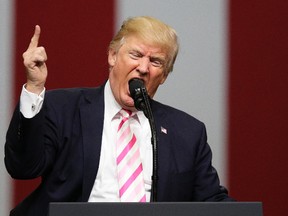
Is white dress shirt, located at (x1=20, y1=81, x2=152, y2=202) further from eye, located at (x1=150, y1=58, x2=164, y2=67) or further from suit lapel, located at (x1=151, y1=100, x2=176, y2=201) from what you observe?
eye, located at (x1=150, y1=58, x2=164, y2=67)

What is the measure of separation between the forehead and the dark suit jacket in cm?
15

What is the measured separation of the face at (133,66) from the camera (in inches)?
82.7

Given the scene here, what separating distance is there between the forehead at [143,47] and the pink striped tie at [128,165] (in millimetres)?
172

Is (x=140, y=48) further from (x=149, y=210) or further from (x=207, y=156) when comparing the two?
(x=149, y=210)

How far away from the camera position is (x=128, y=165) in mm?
2096

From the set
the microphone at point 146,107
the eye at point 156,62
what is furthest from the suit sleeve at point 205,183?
the microphone at point 146,107

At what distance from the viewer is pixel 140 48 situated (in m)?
2.11

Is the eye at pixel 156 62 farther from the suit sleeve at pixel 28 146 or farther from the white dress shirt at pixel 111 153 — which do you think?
the suit sleeve at pixel 28 146

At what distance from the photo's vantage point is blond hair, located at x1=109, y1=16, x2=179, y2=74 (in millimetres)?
2117

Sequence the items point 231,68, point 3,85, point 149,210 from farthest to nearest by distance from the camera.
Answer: point 231,68 < point 3,85 < point 149,210

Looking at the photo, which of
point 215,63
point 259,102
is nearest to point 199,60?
point 215,63

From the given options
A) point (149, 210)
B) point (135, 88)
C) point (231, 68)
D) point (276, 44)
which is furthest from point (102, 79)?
point (149, 210)

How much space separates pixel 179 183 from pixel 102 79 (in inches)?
23.8

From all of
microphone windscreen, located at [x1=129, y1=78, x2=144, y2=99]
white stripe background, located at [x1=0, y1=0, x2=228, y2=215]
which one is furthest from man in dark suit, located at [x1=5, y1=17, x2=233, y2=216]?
white stripe background, located at [x1=0, y1=0, x2=228, y2=215]
